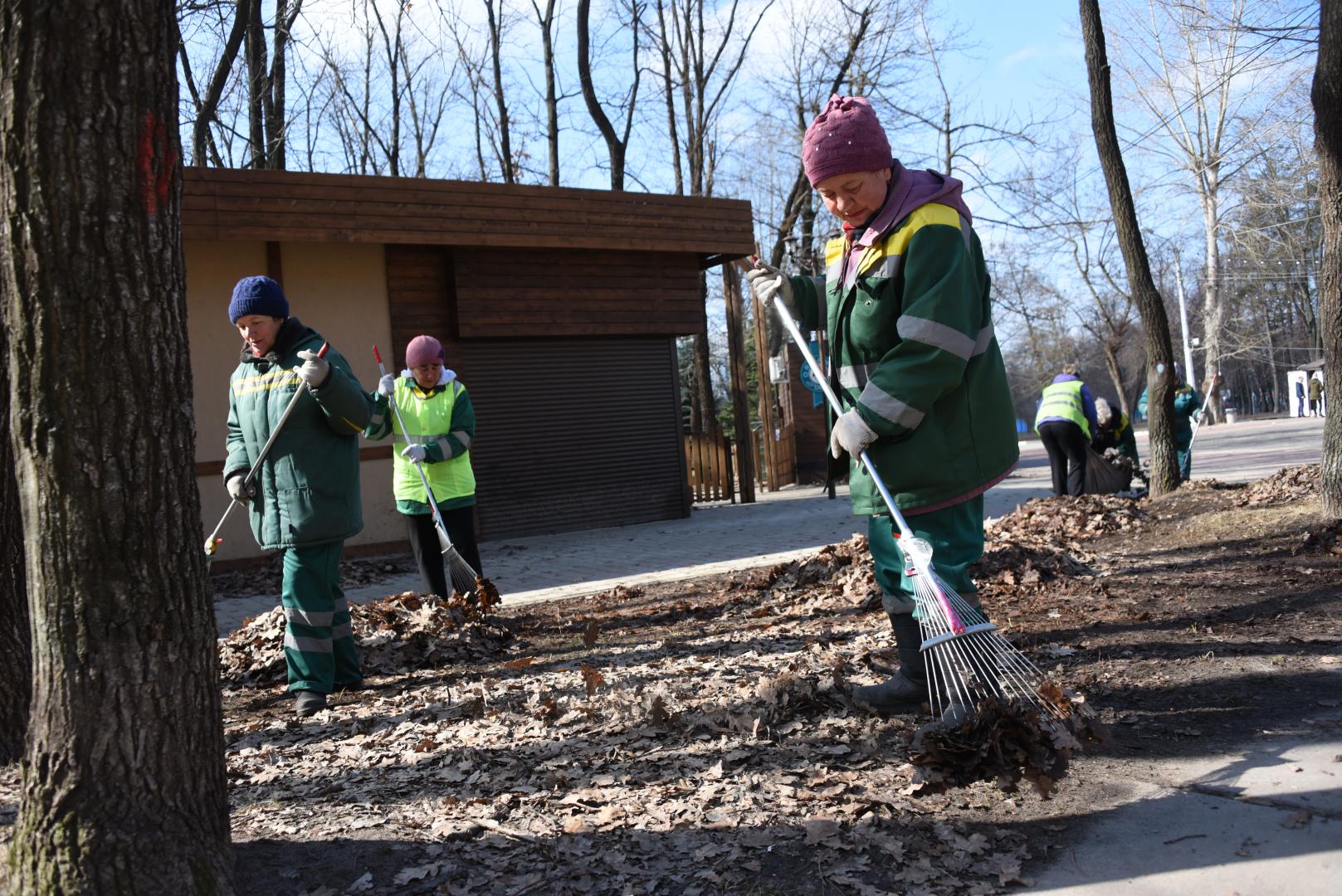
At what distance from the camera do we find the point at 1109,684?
13.7 ft

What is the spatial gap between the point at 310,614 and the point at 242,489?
0.67m

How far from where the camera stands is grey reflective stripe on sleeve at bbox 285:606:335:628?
5.14m

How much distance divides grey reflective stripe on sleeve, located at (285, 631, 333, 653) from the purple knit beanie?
3120mm

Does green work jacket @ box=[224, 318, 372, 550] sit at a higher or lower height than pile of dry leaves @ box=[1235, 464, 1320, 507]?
higher

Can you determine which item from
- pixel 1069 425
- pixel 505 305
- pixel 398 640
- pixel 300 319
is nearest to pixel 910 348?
pixel 398 640

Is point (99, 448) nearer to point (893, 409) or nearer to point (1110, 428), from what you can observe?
point (893, 409)

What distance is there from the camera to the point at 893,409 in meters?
3.48

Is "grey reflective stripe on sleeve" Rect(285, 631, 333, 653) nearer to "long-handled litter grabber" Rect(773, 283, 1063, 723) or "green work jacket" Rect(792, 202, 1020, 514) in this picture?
"green work jacket" Rect(792, 202, 1020, 514)

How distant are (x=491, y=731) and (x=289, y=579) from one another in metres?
1.44

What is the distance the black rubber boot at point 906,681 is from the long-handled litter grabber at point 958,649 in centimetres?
18

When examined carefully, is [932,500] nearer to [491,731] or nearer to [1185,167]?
[491,731]

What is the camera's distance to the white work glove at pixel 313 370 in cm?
480

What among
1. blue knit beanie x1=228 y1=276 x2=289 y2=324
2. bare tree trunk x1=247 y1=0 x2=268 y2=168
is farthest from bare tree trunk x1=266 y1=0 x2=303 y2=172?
blue knit beanie x1=228 y1=276 x2=289 y2=324

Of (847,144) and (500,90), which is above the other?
(500,90)
